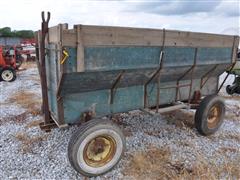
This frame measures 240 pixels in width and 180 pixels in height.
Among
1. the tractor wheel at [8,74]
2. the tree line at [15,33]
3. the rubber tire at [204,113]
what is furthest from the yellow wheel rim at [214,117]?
the tree line at [15,33]

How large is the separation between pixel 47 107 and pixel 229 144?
3.42m

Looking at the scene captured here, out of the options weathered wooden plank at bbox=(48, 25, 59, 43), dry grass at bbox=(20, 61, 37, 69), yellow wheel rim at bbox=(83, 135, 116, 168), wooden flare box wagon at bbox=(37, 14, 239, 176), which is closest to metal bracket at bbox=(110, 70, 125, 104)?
wooden flare box wagon at bbox=(37, 14, 239, 176)

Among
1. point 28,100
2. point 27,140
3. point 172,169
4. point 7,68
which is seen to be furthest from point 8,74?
point 172,169

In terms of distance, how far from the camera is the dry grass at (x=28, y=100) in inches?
245

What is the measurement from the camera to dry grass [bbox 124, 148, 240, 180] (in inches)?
134

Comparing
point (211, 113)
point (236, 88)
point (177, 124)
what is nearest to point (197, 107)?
point (211, 113)

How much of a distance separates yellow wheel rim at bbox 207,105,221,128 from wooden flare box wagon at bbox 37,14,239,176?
442 millimetres

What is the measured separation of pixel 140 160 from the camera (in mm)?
3738

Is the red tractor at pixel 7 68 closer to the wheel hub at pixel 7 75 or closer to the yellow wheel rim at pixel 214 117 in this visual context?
the wheel hub at pixel 7 75

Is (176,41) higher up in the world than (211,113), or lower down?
higher up

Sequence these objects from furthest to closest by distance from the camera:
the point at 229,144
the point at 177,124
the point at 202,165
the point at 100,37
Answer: the point at 177,124
the point at 229,144
the point at 202,165
the point at 100,37

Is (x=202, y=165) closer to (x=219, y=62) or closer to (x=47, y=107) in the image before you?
(x=219, y=62)

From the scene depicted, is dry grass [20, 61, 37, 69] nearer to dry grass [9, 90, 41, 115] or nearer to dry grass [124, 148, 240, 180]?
dry grass [9, 90, 41, 115]

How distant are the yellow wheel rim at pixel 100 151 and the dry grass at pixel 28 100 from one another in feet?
9.90
